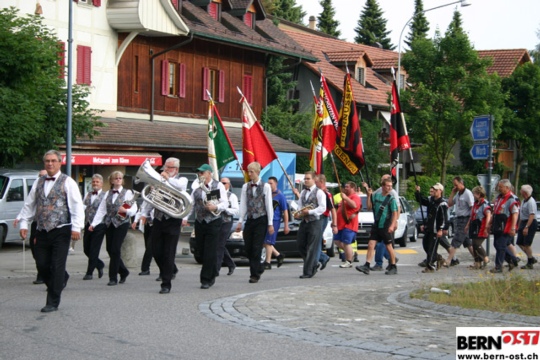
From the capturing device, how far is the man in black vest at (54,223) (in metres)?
11.4

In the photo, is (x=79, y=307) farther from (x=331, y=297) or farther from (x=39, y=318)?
(x=331, y=297)

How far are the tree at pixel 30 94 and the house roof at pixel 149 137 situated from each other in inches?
136

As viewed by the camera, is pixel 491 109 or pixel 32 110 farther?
pixel 491 109

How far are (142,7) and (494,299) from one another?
935 inches

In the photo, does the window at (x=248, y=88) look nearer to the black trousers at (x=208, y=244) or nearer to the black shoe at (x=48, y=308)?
the black trousers at (x=208, y=244)

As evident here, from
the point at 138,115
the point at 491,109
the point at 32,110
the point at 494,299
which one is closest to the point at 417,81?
the point at 491,109

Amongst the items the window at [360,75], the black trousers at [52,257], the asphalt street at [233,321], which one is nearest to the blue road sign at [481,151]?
the asphalt street at [233,321]

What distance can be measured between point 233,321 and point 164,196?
338 cm

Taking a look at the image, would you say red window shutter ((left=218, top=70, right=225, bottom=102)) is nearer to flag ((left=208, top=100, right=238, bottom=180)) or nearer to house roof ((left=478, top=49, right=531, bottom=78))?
flag ((left=208, top=100, right=238, bottom=180))

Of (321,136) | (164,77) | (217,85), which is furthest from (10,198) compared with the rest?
(217,85)

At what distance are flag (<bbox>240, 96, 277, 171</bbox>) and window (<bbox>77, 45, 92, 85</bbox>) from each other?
31.9 feet

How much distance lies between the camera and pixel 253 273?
15.5 m

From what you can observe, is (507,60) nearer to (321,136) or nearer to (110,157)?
(110,157)

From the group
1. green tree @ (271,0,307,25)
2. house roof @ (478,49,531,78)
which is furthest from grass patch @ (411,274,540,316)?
green tree @ (271,0,307,25)
